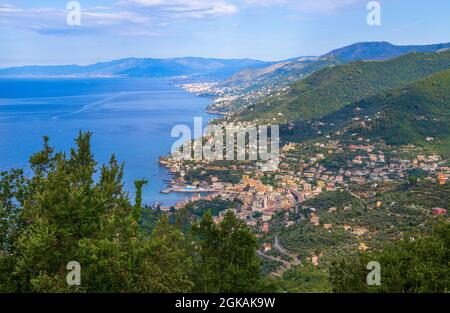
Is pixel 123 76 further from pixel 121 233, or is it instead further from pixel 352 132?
pixel 121 233

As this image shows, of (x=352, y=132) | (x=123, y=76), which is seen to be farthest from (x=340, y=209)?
(x=123, y=76)

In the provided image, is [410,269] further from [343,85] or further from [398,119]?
[343,85]

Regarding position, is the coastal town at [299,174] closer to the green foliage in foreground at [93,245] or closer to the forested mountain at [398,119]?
the forested mountain at [398,119]

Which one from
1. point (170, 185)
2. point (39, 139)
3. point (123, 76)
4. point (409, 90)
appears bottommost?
point (170, 185)

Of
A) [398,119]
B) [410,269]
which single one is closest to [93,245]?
[410,269]

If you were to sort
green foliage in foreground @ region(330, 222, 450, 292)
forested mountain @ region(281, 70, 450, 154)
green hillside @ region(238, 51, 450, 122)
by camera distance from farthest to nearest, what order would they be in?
green hillside @ region(238, 51, 450, 122), forested mountain @ region(281, 70, 450, 154), green foliage in foreground @ region(330, 222, 450, 292)

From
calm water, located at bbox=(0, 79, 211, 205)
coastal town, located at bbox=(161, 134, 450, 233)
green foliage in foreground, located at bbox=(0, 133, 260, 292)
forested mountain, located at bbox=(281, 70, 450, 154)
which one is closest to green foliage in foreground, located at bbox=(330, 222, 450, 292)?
green foliage in foreground, located at bbox=(0, 133, 260, 292)

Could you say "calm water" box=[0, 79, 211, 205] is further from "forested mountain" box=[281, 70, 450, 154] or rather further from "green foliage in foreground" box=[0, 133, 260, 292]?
"green foliage in foreground" box=[0, 133, 260, 292]
